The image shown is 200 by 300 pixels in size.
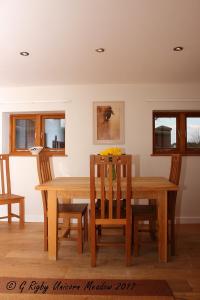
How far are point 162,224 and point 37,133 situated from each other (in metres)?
2.57

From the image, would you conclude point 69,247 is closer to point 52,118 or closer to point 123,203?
point 123,203

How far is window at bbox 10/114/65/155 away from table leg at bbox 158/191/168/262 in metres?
2.09

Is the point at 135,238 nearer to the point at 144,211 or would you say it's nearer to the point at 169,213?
the point at 144,211

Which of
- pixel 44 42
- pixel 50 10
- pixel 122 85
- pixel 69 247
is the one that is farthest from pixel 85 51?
pixel 69 247

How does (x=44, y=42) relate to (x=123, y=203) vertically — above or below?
above

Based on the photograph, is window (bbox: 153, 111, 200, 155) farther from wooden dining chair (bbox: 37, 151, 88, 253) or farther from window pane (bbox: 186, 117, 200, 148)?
wooden dining chair (bbox: 37, 151, 88, 253)

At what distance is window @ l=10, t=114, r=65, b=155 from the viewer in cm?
427

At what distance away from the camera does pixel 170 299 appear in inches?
74.5

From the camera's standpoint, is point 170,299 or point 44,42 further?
point 44,42

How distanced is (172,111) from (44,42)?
2.34 metres

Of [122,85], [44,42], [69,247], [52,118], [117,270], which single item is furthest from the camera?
[52,118]

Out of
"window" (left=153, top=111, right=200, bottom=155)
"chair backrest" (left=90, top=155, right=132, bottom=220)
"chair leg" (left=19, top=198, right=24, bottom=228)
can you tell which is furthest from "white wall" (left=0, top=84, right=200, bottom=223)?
"chair backrest" (left=90, top=155, right=132, bottom=220)

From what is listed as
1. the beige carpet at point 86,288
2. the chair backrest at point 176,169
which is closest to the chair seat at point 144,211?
the chair backrest at point 176,169

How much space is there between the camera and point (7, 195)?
149 inches
